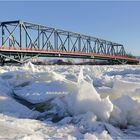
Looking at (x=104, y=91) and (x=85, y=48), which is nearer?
(x=104, y=91)

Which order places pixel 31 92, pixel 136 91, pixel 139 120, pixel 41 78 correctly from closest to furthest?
1. pixel 139 120
2. pixel 136 91
3. pixel 31 92
4. pixel 41 78

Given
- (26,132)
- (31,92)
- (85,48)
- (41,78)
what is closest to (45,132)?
(26,132)

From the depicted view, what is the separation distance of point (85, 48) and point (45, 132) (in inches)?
3980

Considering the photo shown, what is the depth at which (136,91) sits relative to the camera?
8312 millimetres

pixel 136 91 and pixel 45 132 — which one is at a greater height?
pixel 136 91

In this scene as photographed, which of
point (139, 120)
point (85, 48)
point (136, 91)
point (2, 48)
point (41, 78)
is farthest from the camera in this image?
point (85, 48)

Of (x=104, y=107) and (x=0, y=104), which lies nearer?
(x=104, y=107)

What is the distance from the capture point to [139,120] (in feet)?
24.0

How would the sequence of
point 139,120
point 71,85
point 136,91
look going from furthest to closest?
point 71,85 → point 136,91 → point 139,120

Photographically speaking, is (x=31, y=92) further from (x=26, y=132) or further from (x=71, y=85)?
(x=26, y=132)

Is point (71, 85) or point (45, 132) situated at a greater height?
point (71, 85)

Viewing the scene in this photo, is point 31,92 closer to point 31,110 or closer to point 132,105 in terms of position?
point 31,110

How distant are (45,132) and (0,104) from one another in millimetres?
2434

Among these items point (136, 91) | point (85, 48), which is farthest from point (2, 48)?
point (85, 48)
